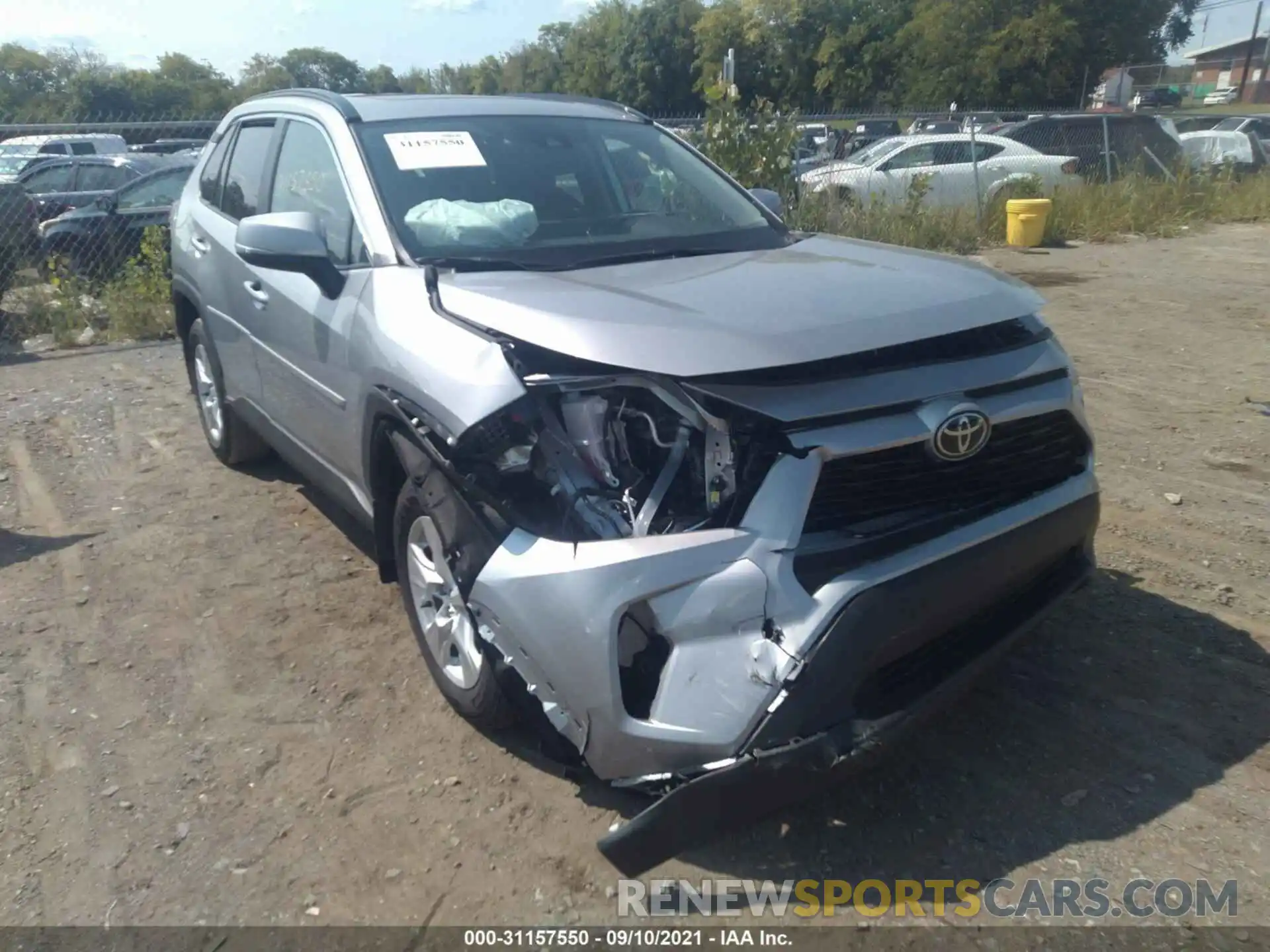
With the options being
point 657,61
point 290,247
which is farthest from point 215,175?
point 657,61

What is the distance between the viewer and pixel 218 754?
3.27 metres

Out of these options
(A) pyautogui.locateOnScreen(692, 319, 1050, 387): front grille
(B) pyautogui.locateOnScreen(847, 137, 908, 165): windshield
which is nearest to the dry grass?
(B) pyautogui.locateOnScreen(847, 137, 908, 165): windshield

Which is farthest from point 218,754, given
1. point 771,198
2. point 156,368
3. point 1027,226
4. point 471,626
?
point 1027,226

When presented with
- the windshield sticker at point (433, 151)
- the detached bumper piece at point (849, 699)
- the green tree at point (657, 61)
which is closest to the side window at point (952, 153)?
the windshield sticker at point (433, 151)

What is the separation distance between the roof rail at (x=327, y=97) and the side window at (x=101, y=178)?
10.4 metres

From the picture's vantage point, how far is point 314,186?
4.11 metres

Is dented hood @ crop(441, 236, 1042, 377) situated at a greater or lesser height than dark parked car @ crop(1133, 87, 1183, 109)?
greater

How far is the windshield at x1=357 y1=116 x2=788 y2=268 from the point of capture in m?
3.57

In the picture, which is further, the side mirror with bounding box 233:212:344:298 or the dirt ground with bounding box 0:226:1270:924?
the side mirror with bounding box 233:212:344:298

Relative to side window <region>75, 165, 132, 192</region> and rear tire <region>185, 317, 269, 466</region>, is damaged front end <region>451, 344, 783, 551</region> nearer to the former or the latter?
rear tire <region>185, 317, 269, 466</region>

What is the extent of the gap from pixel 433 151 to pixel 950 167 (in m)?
12.9

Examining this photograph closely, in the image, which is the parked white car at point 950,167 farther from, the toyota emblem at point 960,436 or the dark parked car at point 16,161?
the toyota emblem at point 960,436

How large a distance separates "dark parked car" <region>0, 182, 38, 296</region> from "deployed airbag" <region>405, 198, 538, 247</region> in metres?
7.95

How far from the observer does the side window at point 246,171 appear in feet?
15.5
